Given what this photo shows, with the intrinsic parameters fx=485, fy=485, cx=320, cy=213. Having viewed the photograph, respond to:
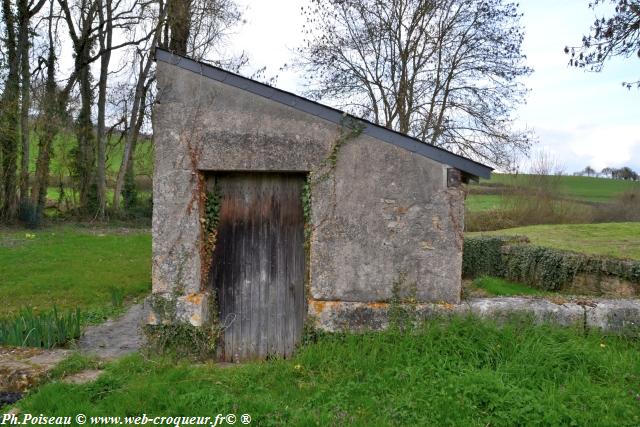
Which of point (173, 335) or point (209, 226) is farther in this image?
point (209, 226)

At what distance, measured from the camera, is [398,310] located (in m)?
5.41

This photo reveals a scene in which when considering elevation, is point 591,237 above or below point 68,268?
above

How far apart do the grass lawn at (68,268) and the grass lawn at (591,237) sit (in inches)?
479

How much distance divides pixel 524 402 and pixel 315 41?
61.7 feet

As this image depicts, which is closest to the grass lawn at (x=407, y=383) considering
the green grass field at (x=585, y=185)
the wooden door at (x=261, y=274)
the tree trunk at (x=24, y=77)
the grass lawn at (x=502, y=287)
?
the wooden door at (x=261, y=274)

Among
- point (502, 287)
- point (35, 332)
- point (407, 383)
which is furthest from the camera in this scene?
point (502, 287)

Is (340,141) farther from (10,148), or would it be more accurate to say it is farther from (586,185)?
(586,185)

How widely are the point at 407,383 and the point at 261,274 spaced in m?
2.19

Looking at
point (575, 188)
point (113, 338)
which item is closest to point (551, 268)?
point (113, 338)

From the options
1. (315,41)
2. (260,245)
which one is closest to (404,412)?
(260,245)

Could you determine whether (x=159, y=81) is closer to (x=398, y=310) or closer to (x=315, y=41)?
(x=398, y=310)

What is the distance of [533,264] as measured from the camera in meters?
12.4

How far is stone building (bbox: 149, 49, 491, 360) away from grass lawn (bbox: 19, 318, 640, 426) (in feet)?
1.82

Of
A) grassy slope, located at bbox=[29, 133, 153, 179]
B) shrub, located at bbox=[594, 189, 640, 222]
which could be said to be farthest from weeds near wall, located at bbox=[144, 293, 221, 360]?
shrub, located at bbox=[594, 189, 640, 222]
